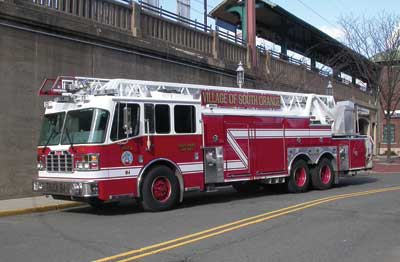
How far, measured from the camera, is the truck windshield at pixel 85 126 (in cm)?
1158

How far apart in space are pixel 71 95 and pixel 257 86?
16.7m

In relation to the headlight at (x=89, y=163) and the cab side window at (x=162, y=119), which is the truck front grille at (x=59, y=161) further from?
the cab side window at (x=162, y=119)

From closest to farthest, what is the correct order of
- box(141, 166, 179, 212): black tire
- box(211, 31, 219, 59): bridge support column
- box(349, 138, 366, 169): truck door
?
1. box(141, 166, 179, 212): black tire
2. box(349, 138, 366, 169): truck door
3. box(211, 31, 219, 59): bridge support column

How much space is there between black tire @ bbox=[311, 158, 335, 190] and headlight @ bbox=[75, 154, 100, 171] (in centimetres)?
817

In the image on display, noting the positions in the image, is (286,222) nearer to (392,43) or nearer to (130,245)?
(130,245)

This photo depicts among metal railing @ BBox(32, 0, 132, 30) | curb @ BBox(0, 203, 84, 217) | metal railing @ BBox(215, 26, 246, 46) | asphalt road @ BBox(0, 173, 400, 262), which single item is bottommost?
asphalt road @ BBox(0, 173, 400, 262)

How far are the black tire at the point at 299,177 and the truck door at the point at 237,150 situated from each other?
6.87ft

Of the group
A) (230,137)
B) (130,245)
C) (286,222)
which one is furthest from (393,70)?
(130,245)

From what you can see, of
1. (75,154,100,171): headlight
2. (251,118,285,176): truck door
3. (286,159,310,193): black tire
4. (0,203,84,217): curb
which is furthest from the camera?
(286,159,310,193): black tire

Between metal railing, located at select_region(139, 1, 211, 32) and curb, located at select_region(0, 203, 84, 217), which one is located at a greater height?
metal railing, located at select_region(139, 1, 211, 32)

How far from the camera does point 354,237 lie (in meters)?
9.04

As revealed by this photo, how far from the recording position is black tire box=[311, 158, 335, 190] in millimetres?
17219

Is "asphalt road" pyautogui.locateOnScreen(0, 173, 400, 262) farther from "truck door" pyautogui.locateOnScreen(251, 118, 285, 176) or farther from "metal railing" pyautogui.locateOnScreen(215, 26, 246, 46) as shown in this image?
"metal railing" pyautogui.locateOnScreen(215, 26, 246, 46)

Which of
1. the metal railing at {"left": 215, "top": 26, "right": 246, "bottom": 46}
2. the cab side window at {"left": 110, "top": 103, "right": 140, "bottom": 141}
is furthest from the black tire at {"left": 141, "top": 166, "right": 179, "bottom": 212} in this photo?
the metal railing at {"left": 215, "top": 26, "right": 246, "bottom": 46}
